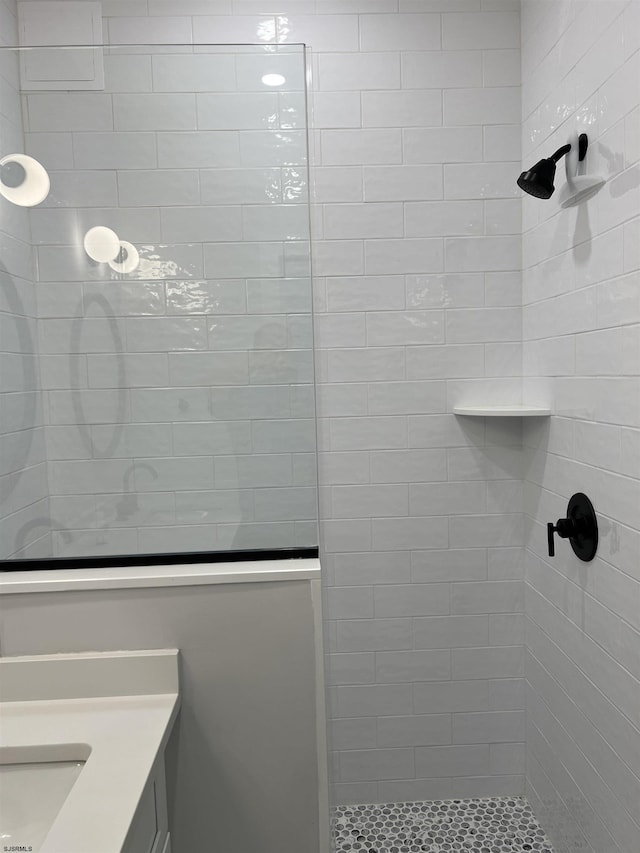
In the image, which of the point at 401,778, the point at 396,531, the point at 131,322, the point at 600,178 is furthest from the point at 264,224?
the point at 401,778

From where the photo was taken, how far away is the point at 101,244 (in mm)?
1576

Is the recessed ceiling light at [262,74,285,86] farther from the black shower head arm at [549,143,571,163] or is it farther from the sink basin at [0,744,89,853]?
the sink basin at [0,744,89,853]

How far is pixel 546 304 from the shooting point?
1894 millimetres

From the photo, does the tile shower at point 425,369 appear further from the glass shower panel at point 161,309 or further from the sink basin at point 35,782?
the sink basin at point 35,782

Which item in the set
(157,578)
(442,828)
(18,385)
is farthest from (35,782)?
(442,828)

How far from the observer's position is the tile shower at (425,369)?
159 centimetres

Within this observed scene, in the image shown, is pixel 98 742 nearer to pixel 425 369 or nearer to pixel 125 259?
pixel 125 259

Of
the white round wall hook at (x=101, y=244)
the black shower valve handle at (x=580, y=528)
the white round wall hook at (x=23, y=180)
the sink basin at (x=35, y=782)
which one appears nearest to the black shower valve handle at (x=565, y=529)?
the black shower valve handle at (x=580, y=528)

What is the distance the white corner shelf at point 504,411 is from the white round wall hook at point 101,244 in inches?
43.5

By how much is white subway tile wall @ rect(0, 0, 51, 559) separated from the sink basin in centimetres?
48

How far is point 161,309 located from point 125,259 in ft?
0.48

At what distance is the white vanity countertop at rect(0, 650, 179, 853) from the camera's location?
1.05 meters

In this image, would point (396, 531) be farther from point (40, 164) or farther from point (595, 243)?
point (40, 164)

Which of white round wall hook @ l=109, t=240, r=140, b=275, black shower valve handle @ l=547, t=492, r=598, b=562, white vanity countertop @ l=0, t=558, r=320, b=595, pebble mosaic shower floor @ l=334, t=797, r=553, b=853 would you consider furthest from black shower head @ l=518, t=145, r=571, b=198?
pebble mosaic shower floor @ l=334, t=797, r=553, b=853
